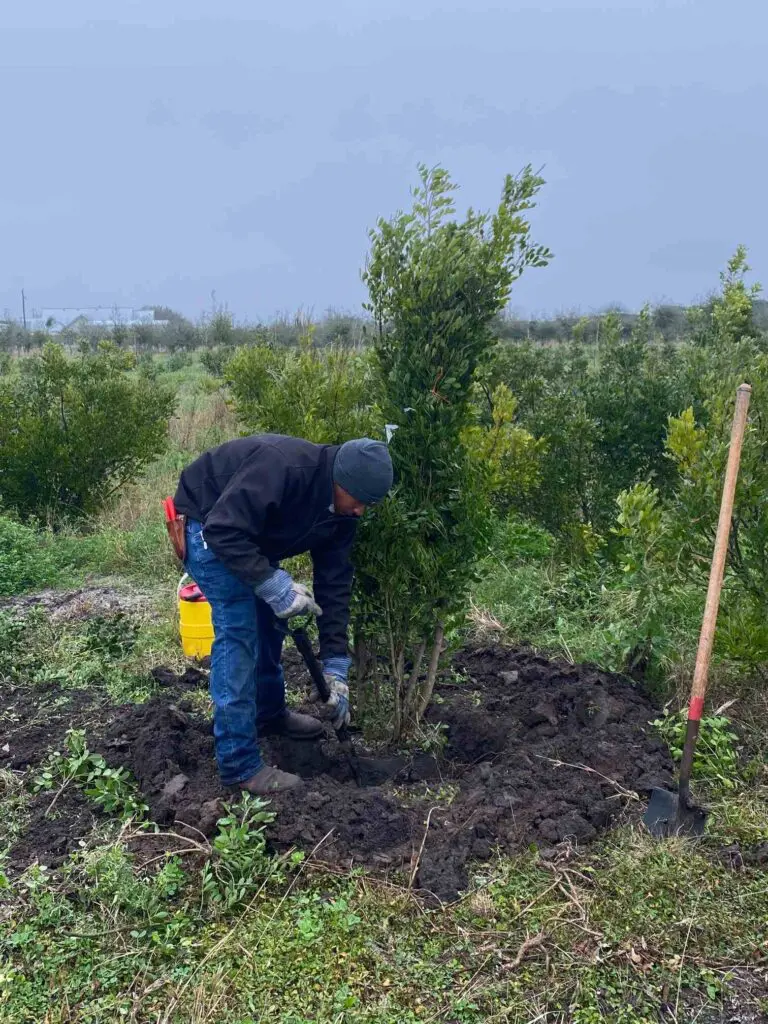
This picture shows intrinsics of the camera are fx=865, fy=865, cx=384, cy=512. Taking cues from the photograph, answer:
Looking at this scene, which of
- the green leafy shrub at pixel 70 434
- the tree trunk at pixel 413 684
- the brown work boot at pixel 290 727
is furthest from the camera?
the green leafy shrub at pixel 70 434

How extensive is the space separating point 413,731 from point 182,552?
147 cm

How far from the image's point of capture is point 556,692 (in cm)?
476

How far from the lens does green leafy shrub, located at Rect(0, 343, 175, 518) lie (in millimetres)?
9398

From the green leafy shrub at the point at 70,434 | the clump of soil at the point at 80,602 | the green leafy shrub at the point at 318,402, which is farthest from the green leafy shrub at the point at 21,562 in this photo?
the green leafy shrub at the point at 318,402

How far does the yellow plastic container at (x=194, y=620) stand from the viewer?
5.28m

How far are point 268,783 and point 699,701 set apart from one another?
6.14 feet

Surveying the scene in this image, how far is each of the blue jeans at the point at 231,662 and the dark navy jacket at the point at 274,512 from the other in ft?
0.54

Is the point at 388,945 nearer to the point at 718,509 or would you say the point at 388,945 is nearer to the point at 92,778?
the point at 92,778

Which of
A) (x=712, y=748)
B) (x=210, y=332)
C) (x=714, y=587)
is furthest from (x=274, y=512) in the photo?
(x=210, y=332)

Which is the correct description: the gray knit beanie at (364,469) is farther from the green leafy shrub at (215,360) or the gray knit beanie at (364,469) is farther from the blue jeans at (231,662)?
the green leafy shrub at (215,360)

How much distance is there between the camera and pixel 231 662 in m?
3.76

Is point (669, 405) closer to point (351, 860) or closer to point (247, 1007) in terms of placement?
point (351, 860)

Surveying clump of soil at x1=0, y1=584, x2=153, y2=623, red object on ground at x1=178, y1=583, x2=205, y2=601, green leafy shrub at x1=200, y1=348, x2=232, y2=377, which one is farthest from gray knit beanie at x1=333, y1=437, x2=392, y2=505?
green leafy shrub at x1=200, y1=348, x2=232, y2=377

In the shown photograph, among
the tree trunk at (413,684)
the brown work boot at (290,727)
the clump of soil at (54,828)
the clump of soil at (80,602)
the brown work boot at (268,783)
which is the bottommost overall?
the clump of soil at (80,602)
